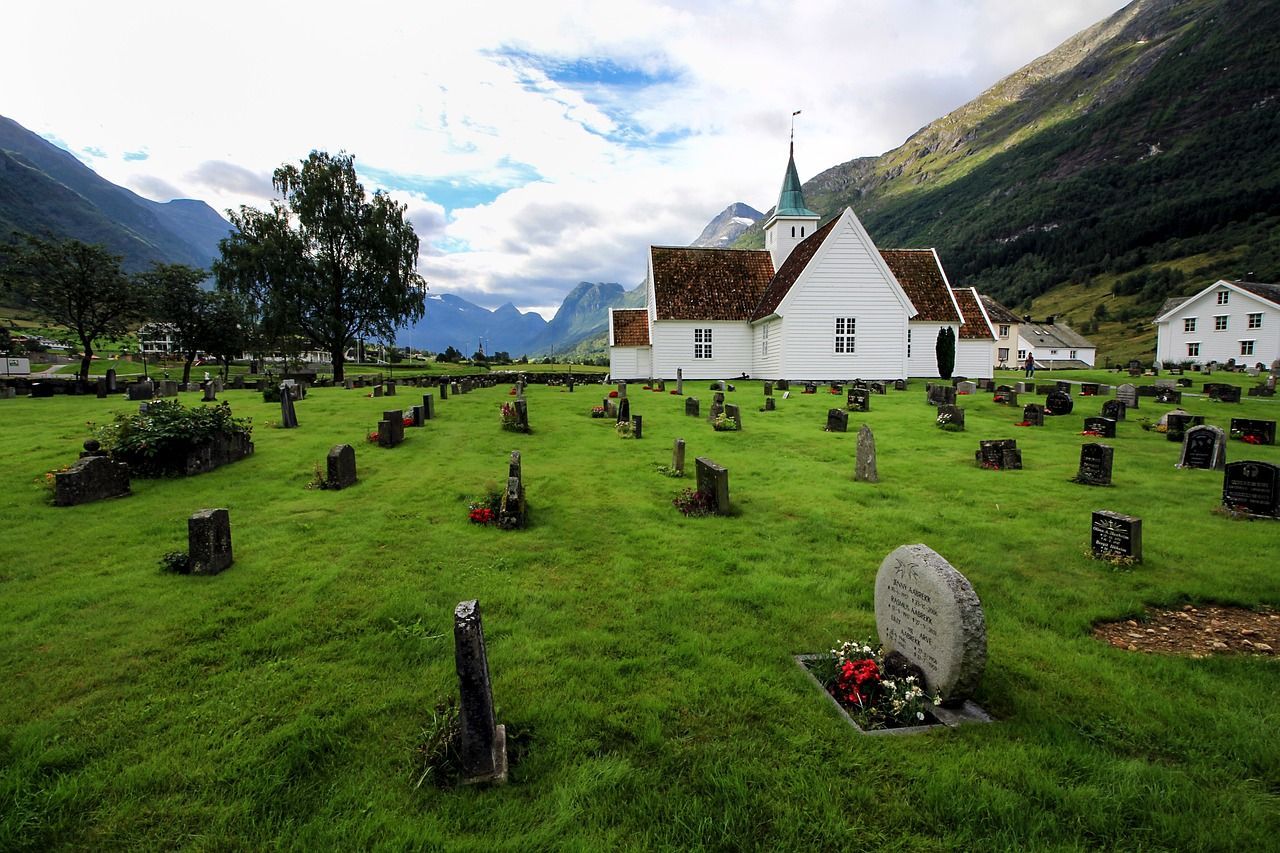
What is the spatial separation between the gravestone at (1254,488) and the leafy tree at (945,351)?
25.9 metres

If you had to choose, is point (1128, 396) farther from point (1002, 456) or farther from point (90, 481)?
point (90, 481)

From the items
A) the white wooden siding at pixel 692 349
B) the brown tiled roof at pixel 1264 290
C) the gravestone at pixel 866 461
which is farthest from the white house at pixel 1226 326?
the gravestone at pixel 866 461

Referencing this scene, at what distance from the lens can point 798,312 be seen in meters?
31.4

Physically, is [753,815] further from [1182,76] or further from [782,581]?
[1182,76]

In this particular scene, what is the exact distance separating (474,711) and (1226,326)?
248 ft

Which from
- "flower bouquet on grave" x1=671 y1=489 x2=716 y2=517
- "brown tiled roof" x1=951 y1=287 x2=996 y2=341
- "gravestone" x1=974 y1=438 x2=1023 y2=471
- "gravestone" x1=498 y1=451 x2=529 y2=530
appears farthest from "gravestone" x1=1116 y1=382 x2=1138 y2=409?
"gravestone" x1=498 y1=451 x2=529 y2=530

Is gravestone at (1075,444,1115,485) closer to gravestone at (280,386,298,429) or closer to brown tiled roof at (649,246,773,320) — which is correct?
gravestone at (280,386,298,429)

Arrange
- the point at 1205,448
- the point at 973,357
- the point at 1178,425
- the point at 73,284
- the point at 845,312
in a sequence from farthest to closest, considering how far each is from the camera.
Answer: the point at 973,357 < the point at 845,312 < the point at 73,284 < the point at 1178,425 < the point at 1205,448

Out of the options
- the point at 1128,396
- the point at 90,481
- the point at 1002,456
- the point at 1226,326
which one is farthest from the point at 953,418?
the point at 1226,326

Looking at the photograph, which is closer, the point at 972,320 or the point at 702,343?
the point at 702,343

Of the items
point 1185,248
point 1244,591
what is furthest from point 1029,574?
point 1185,248

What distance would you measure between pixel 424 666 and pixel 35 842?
7.16ft

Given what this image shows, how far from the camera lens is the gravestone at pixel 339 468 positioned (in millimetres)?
9594

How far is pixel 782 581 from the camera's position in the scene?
6328mm
